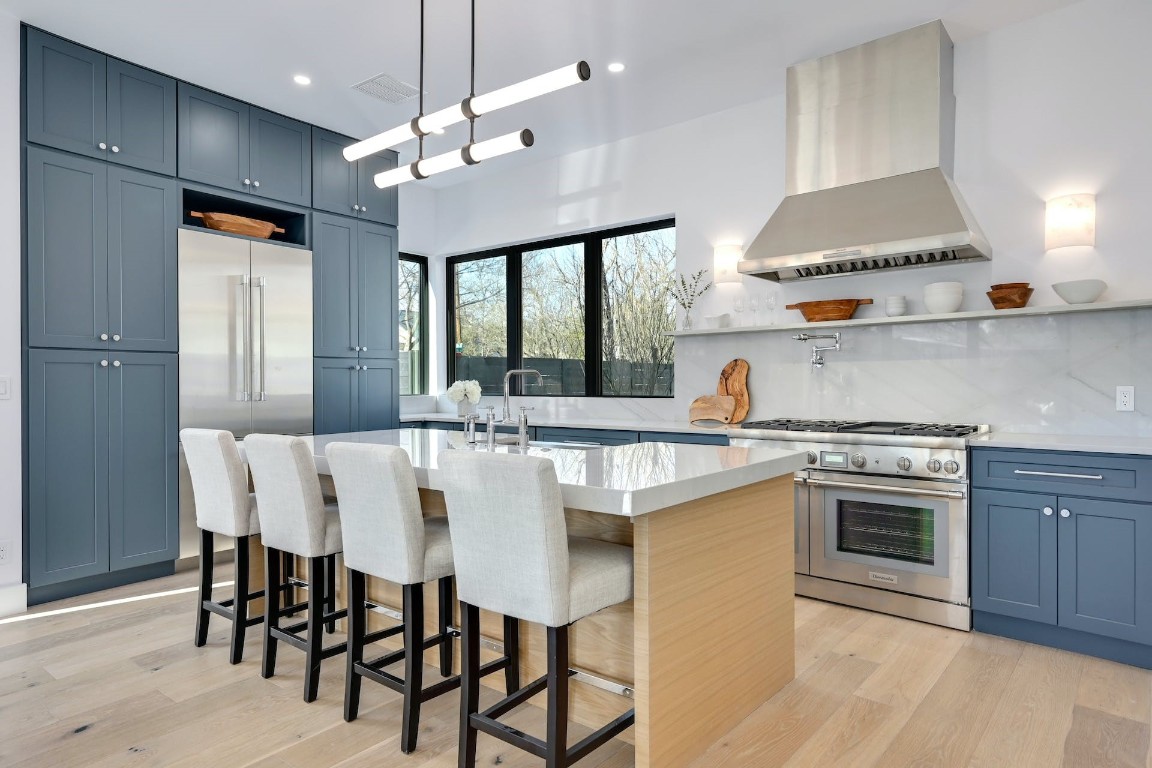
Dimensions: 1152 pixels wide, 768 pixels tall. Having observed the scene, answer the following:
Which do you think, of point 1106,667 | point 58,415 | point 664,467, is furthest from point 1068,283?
point 58,415

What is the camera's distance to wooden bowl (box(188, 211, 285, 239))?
430 centimetres

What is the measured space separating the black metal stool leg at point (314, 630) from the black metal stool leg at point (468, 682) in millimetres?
741

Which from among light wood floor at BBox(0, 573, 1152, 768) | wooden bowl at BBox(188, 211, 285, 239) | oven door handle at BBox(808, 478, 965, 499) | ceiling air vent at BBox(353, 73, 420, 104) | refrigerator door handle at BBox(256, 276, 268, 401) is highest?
ceiling air vent at BBox(353, 73, 420, 104)

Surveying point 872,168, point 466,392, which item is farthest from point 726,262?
point 466,392

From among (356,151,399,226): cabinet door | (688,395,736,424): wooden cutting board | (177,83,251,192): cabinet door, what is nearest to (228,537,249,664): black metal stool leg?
(177,83,251,192): cabinet door

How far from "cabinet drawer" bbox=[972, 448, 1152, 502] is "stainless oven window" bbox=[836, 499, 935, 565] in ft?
1.01

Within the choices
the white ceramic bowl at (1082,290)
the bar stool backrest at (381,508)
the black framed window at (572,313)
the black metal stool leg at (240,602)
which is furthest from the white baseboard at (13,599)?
the white ceramic bowl at (1082,290)

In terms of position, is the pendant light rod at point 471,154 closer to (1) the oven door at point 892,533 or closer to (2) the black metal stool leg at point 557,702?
(2) the black metal stool leg at point 557,702

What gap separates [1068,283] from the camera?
3199mm

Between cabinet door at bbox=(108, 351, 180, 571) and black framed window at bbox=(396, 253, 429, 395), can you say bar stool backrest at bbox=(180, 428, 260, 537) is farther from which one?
black framed window at bbox=(396, 253, 429, 395)

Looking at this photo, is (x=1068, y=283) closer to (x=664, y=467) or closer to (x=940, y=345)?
(x=940, y=345)

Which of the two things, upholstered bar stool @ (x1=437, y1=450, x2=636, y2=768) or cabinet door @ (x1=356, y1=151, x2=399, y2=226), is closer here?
upholstered bar stool @ (x1=437, y1=450, x2=636, y2=768)

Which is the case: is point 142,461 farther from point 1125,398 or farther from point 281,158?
point 1125,398

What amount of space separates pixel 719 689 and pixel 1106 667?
1.73 meters
